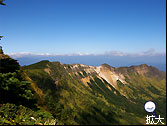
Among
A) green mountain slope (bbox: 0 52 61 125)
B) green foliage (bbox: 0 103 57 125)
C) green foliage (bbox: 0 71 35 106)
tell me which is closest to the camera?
green foliage (bbox: 0 103 57 125)

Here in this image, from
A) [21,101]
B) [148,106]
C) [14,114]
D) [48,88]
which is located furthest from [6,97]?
[48,88]

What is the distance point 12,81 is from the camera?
66.7ft

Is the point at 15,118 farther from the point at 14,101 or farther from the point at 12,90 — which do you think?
the point at 14,101

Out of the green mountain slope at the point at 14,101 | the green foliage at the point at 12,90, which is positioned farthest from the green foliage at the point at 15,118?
the green foliage at the point at 12,90

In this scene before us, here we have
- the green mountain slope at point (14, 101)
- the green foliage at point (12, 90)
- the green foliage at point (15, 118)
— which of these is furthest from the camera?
the green foliage at point (12, 90)

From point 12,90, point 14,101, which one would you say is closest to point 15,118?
point 12,90

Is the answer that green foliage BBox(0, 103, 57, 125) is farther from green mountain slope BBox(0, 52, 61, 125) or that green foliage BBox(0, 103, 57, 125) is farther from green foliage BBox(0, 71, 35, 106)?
green foliage BBox(0, 71, 35, 106)

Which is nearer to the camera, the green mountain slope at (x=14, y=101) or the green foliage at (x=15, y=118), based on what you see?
the green foliage at (x=15, y=118)

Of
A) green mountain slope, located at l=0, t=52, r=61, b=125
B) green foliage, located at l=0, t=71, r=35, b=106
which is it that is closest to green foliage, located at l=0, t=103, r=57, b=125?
green mountain slope, located at l=0, t=52, r=61, b=125

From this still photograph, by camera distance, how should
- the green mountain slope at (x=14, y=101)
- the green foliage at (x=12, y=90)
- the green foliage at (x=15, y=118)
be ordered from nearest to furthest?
the green foliage at (x=15, y=118)
the green mountain slope at (x=14, y=101)
the green foliage at (x=12, y=90)

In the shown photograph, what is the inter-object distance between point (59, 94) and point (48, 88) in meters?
15.8

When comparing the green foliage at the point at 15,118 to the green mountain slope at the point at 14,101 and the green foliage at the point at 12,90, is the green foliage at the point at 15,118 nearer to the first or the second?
the green mountain slope at the point at 14,101

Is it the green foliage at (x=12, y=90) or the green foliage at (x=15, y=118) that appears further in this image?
the green foliage at (x=12, y=90)

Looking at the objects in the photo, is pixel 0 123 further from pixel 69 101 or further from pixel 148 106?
pixel 69 101
